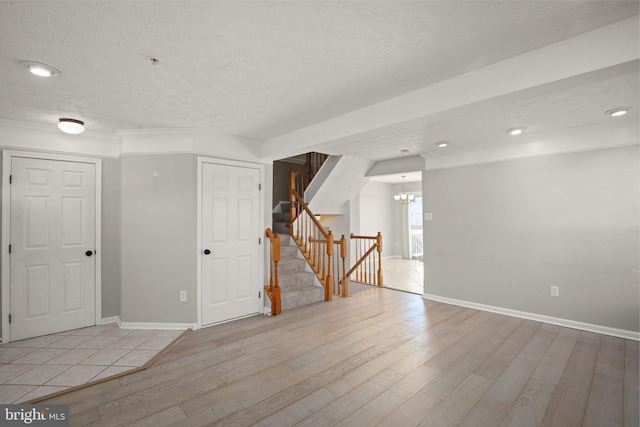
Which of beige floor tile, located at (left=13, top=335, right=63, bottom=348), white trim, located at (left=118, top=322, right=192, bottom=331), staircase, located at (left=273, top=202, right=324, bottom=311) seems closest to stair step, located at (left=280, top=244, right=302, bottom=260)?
staircase, located at (left=273, top=202, right=324, bottom=311)

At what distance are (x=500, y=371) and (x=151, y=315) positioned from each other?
3.79 metres

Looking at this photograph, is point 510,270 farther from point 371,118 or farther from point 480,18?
point 480,18

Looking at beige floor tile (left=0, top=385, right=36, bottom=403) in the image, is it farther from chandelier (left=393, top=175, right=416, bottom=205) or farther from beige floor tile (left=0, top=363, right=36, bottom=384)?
chandelier (left=393, top=175, right=416, bottom=205)

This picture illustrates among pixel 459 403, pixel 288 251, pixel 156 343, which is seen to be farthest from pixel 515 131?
pixel 156 343

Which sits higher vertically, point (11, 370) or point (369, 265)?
point (369, 265)

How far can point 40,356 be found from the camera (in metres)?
2.94

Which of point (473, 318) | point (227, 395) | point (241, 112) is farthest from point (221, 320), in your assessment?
point (473, 318)

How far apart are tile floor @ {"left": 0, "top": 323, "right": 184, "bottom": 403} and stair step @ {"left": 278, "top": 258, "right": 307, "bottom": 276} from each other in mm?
1753

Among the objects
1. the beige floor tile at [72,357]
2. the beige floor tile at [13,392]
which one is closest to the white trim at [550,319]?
the beige floor tile at [72,357]

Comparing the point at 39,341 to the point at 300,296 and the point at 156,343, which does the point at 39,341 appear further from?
the point at 300,296

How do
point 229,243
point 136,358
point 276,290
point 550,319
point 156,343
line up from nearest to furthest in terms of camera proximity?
point 136,358 < point 156,343 < point 550,319 < point 229,243 < point 276,290

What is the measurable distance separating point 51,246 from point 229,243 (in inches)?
78.7

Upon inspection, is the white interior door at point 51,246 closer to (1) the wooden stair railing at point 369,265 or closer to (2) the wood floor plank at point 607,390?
(1) the wooden stair railing at point 369,265

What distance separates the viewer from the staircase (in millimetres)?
4430
